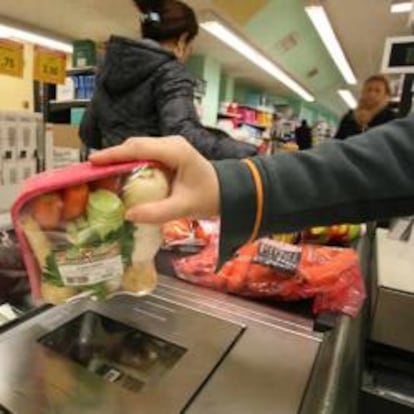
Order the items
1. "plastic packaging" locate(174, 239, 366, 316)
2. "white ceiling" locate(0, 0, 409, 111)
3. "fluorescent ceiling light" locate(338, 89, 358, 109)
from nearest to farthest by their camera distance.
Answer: "plastic packaging" locate(174, 239, 366, 316) < "white ceiling" locate(0, 0, 409, 111) < "fluorescent ceiling light" locate(338, 89, 358, 109)

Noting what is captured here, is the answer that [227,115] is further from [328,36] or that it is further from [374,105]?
[374,105]

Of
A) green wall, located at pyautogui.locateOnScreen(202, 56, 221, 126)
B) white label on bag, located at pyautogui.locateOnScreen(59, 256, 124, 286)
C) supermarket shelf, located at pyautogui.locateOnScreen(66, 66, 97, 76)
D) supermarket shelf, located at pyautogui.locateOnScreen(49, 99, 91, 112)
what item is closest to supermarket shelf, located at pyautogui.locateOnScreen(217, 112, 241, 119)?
green wall, located at pyautogui.locateOnScreen(202, 56, 221, 126)

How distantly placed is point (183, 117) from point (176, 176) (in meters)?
0.72

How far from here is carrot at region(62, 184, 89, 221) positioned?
40 cm

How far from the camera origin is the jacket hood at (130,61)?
1204 mm

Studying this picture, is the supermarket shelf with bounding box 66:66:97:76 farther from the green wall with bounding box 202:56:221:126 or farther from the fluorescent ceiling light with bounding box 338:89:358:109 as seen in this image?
the fluorescent ceiling light with bounding box 338:89:358:109

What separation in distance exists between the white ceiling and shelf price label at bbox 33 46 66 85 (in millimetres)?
2850

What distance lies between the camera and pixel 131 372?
63cm

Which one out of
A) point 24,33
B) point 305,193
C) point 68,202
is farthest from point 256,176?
point 24,33

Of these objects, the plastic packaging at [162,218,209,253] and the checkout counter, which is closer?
the checkout counter

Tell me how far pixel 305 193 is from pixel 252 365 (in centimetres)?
25

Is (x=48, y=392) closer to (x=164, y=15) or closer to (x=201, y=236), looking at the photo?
(x=201, y=236)

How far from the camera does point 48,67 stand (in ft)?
5.87

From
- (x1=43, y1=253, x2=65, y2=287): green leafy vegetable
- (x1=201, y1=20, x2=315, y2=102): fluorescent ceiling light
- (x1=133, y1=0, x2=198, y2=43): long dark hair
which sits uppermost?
(x1=201, y1=20, x2=315, y2=102): fluorescent ceiling light
